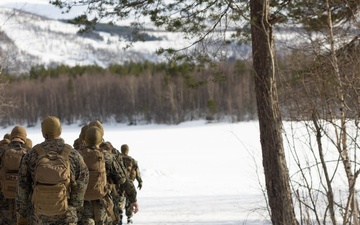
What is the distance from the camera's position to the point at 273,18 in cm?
668

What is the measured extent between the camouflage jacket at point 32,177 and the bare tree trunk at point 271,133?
2542 millimetres

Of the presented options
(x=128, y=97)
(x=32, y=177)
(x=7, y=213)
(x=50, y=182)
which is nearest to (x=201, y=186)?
(x=7, y=213)

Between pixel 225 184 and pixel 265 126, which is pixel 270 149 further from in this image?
pixel 225 184

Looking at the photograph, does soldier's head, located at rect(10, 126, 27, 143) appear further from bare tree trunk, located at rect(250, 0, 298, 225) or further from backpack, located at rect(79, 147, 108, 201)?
bare tree trunk, located at rect(250, 0, 298, 225)

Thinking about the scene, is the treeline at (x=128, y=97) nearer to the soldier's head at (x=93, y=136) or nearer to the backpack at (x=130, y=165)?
the backpack at (x=130, y=165)

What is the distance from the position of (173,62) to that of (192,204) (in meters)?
7.06

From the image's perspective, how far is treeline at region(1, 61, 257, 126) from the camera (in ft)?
241

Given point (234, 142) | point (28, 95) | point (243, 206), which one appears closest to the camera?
point (243, 206)

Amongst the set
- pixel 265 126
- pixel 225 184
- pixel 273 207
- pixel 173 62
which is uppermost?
pixel 173 62

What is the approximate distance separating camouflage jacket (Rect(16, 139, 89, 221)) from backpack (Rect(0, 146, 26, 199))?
1718 millimetres

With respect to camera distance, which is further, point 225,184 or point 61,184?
point 225,184

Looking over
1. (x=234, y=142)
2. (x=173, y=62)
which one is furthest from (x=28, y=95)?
(x=173, y=62)

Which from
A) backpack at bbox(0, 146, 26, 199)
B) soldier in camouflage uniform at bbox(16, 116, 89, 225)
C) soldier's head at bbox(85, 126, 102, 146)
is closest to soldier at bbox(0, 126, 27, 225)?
backpack at bbox(0, 146, 26, 199)

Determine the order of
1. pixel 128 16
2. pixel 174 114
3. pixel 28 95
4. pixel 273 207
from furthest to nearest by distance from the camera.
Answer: pixel 28 95 < pixel 174 114 < pixel 128 16 < pixel 273 207
